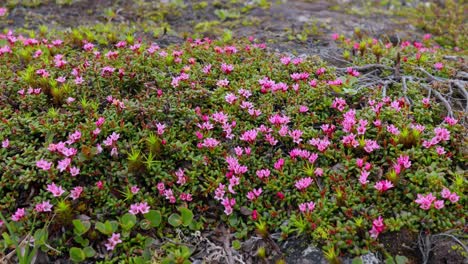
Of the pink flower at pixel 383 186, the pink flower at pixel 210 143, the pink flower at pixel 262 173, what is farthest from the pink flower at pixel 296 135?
the pink flower at pixel 383 186

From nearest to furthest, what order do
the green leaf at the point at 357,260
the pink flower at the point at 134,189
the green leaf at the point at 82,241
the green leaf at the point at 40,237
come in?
the green leaf at the point at 357,260 < the green leaf at the point at 40,237 < the green leaf at the point at 82,241 < the pink flower at the point at 134,189

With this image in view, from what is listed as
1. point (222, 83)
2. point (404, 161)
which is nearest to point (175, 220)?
point (222, 83)

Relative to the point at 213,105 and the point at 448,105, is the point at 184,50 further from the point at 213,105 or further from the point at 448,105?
the point at 448,105

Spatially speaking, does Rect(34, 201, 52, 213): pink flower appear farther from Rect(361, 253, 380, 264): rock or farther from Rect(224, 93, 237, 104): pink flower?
Rect(361, 253, 380, 264): rock

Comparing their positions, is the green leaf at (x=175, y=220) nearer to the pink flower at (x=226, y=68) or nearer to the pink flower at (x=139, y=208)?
the pink flower at (x=139, y=208)

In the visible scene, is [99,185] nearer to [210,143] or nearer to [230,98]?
[210,143]

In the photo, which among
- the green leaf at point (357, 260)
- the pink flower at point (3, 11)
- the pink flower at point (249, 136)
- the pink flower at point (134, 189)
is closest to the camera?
the green leaf at point (357, 260)

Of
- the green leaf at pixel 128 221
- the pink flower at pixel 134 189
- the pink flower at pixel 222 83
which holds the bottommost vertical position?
the green leaf at pixel 128 221
